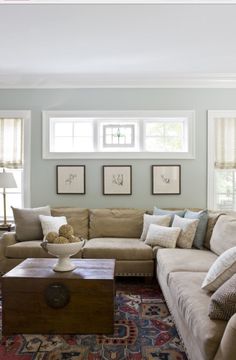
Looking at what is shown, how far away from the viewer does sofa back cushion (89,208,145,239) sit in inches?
170

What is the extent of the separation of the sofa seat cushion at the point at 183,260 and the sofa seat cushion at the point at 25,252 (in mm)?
1060

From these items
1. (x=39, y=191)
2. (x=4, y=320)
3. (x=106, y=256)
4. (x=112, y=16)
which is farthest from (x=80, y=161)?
(x=4, y=320)

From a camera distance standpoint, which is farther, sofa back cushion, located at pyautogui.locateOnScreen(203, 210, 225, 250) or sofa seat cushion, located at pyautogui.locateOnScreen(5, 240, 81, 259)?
sofa back cushion, located at pyautogui.locateOnScreen(203, 210, 225, 250)

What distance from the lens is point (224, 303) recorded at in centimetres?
167

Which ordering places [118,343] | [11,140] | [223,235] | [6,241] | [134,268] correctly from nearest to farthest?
[118,343], [223,235], [134,268], [6,241], [11,140]

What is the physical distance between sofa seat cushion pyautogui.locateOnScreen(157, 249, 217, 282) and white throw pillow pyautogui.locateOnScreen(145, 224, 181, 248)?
0.16 meters

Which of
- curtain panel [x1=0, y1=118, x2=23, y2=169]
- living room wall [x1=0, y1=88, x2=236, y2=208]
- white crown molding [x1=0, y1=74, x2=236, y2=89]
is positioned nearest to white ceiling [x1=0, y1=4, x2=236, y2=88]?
white crown molding [x1=0, y1=74, x2=236, y2=89]

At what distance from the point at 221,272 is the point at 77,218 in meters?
2.68

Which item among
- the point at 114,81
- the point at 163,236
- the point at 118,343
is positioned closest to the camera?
the point at 118,343

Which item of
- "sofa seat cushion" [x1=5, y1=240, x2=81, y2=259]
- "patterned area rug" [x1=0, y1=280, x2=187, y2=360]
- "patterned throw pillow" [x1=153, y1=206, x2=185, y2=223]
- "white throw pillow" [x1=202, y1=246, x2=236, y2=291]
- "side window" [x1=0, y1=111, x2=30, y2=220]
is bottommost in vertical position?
"patterned area rug" [x1=0, y1=280, x2=187, y2=360]

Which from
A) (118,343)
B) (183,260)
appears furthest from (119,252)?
(118,343)

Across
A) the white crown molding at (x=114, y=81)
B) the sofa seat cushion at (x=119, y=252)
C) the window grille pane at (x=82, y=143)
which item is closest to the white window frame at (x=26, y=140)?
the white crown molding at (x=114, y=81)

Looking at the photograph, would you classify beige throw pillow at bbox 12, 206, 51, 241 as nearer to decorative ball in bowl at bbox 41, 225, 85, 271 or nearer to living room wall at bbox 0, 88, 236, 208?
living room wall at bbox 0, 88, 236, 208

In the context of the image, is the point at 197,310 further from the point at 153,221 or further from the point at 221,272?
the point at 153,221
